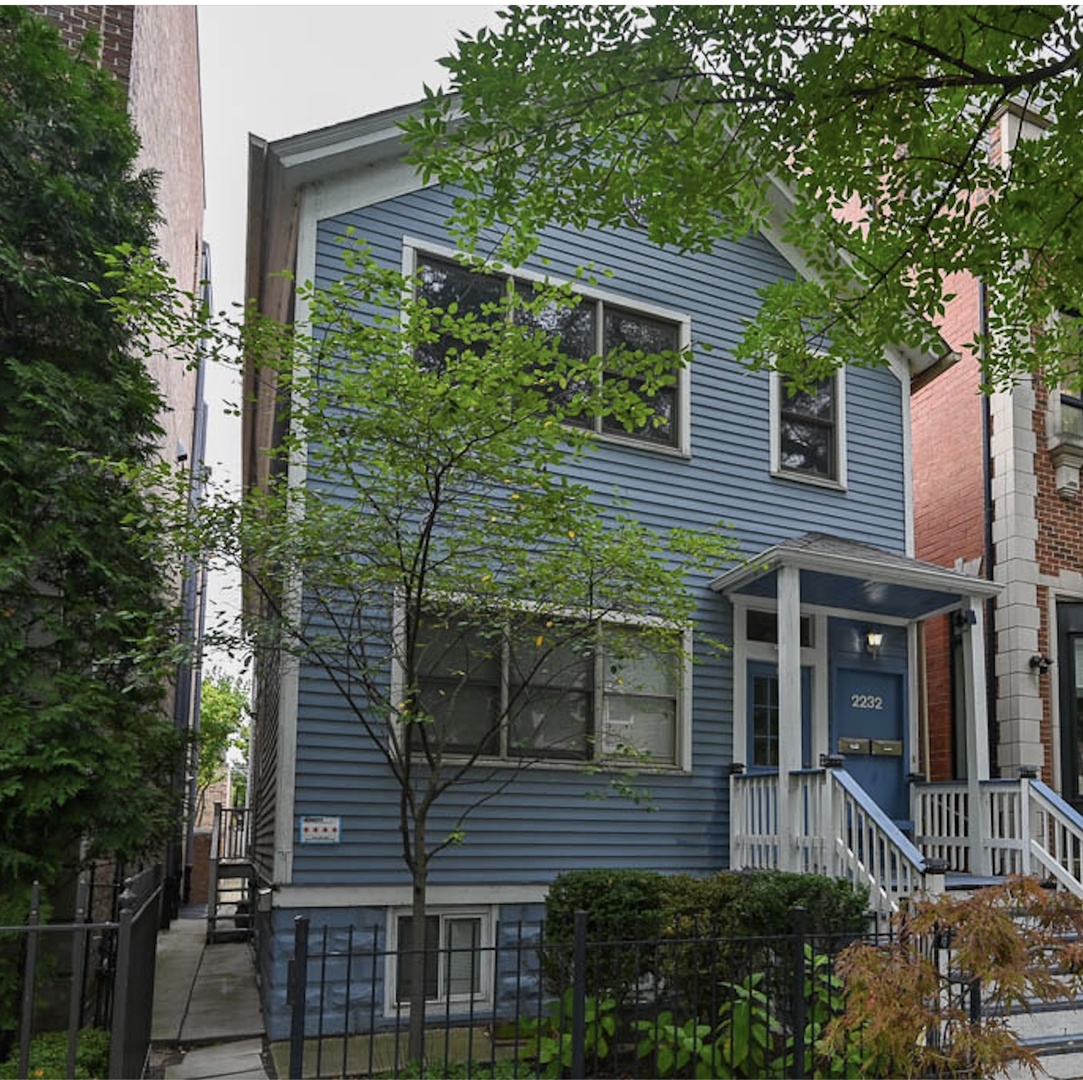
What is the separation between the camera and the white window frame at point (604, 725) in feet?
28.5

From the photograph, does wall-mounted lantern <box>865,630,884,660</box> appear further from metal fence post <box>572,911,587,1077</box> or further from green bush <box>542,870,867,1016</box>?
metal fence post <box>572,911,587,1077</box>

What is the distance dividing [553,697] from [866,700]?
3494mm

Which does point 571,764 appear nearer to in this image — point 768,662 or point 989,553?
point 768,662

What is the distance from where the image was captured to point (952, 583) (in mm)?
9773

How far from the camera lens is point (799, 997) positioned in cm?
571

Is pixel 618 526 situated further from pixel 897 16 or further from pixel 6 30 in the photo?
pixel 6 30

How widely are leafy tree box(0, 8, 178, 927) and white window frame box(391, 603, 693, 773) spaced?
7.44 feet

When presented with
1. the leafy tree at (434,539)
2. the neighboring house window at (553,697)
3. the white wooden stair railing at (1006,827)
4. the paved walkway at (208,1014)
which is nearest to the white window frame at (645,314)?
the leafy tree at (434,539)

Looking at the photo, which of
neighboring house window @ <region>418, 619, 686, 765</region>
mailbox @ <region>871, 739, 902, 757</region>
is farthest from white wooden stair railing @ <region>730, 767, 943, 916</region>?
mailbox @ <region>871, 739, 902, 757</region>

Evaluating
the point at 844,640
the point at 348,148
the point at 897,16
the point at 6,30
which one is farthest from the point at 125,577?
the point at 844,640

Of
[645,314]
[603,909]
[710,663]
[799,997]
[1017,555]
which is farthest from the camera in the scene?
[1017,555]

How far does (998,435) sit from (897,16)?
734cm

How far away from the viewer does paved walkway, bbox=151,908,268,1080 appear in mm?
7137

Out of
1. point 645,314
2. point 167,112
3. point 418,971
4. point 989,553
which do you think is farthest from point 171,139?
point 418,971
